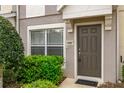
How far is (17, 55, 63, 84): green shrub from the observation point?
6992 millimetres

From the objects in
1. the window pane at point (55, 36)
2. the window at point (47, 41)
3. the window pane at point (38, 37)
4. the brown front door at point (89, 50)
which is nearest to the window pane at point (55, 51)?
the window at point (47, 41)

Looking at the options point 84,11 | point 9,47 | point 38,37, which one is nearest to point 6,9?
point 38,37

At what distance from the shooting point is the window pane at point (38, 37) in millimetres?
9464

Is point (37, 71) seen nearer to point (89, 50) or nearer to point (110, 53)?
point (89, 50)

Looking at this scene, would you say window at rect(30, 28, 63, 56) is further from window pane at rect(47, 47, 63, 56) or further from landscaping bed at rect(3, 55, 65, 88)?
landscaping bed at rect(3, 55, 65, 88)

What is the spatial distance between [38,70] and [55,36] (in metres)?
2.32

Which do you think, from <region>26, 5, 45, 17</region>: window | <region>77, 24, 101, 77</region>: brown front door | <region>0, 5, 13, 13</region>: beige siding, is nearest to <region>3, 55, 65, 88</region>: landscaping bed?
<region>77, 24, 101, 77</region>: brown front door

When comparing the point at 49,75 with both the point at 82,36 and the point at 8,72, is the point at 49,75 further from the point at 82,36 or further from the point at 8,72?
the point at 82,36

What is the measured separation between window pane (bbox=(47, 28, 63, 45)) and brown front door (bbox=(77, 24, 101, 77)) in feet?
3.02

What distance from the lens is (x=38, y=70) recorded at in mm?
7066

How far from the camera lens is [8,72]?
643cm

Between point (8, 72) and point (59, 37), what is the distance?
306 cm
